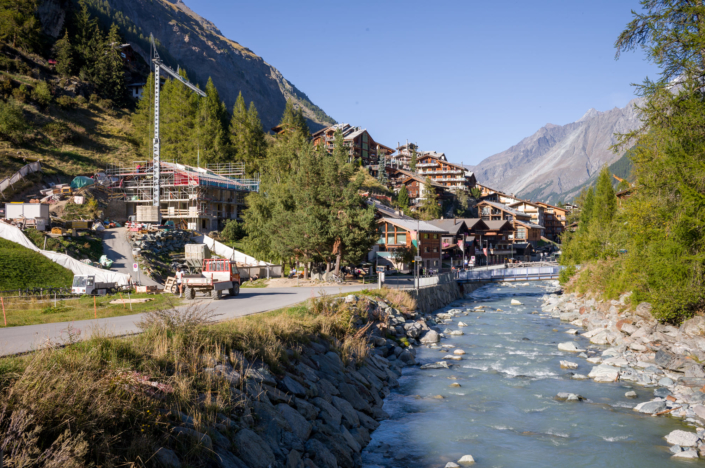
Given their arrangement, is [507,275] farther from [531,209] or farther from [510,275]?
[531,209]

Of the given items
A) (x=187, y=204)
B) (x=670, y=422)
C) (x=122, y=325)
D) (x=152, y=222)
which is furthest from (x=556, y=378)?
(x=187, y=204)

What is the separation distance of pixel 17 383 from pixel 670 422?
60.0 ft

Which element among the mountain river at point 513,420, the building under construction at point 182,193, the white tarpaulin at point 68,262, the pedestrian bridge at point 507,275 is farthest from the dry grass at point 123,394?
the building under construction at point 182,193

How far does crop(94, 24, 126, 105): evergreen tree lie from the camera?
10225 cm

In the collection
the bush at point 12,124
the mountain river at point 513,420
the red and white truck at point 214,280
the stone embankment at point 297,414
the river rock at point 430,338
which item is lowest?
the mountain river at point 513,420

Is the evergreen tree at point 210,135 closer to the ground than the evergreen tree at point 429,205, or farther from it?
farther from it

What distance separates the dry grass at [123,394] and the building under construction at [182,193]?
185 feet

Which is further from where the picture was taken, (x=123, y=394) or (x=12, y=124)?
(x=12, y=124)

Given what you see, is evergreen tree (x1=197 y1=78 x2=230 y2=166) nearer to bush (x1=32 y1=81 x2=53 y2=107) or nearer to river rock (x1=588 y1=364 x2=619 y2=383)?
bush (x1=32 y1=81 x2=53 y2=107)

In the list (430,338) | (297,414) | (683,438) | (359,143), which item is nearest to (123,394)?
(297,414)

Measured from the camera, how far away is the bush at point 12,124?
217 ft

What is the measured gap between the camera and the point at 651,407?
51.8 feet

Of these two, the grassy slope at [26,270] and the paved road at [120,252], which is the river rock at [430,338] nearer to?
the paved road at [120,252]

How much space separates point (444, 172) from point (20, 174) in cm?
10331
